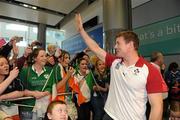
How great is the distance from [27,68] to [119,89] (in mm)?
1288

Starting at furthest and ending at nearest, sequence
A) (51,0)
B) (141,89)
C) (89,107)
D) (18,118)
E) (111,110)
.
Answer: (51,0), (89,107), (18,118), (111,110), (141,89)

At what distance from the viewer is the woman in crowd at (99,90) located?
4293 millimetres

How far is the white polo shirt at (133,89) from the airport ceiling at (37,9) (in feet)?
17.8

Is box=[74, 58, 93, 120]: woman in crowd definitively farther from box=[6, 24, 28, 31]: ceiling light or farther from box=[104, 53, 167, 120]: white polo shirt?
box=[6, 24, 28, 31]: ceiling light

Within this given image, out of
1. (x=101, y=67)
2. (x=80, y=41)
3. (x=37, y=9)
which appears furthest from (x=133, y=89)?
(x=80, y=41)

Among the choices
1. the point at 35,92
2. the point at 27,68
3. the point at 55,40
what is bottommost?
the point at 35,92

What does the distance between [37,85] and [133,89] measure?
125 centimetres

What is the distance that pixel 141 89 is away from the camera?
225cm

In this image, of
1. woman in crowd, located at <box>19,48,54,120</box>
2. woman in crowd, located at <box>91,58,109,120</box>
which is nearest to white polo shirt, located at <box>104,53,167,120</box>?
woman in crowd, located at <box>19,48,54,120</box>

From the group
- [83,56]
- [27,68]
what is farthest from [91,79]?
[27,68]

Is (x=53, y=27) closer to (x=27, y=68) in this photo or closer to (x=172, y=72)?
(x=172, y=72)

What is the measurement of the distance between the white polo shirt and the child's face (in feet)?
1.36

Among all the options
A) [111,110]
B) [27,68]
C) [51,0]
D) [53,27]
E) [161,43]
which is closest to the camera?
[111,110]

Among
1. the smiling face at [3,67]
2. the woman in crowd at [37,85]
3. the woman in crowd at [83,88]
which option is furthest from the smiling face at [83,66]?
the smiling face at [3,67]
